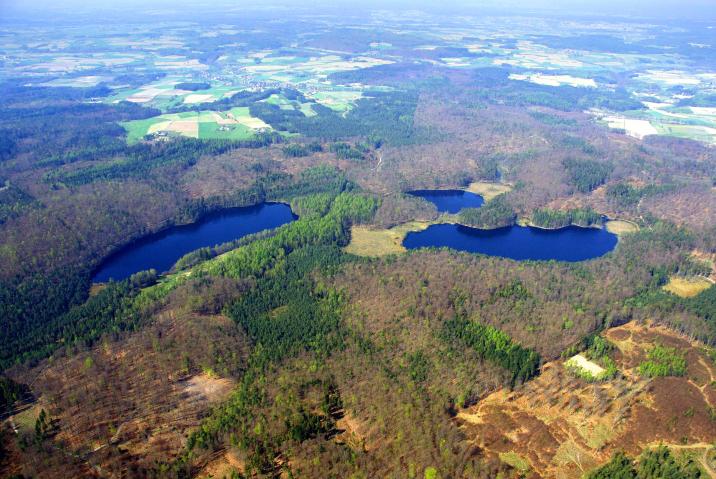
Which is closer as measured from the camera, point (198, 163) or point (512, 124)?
point (198, 163)

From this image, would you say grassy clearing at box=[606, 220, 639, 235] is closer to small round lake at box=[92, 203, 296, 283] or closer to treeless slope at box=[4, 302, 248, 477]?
small round lake at box=[92, 203, 296, 283]

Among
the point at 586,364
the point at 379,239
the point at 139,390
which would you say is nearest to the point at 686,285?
the point at 586,364

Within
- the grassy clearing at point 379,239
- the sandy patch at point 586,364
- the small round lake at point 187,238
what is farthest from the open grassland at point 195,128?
the sandy patch at point 586,364

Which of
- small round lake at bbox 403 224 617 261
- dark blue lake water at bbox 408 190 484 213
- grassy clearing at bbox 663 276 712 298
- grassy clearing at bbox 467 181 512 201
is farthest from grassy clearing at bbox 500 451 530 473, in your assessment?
grassy clearing at bbox 467 181 512 201

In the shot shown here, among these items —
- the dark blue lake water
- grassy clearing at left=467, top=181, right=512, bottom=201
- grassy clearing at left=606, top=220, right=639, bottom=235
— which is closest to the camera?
grassy clearing at left=606, top=220, right=639, bottom=235

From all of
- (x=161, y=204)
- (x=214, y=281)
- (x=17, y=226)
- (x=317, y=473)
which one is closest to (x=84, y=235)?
→ (x=17, y=226)

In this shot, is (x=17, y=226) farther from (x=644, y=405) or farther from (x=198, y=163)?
(x=644, y=405)
